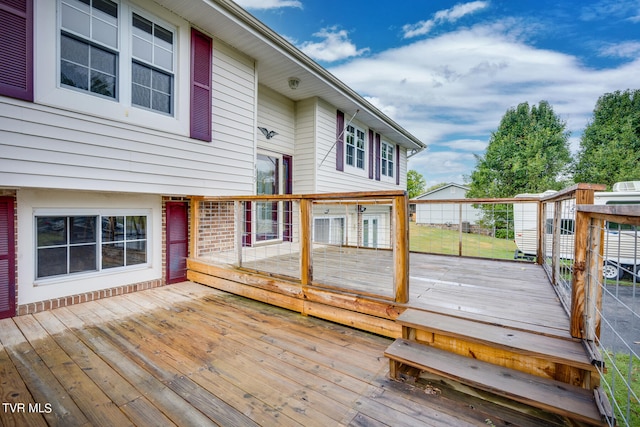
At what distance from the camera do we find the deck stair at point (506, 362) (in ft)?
5.32

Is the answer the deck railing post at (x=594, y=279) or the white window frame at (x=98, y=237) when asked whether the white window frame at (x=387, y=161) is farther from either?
the deck railing post at (x=594, y=279)

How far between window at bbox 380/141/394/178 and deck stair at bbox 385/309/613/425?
27.6ft

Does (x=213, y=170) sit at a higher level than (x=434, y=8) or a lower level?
→ lower

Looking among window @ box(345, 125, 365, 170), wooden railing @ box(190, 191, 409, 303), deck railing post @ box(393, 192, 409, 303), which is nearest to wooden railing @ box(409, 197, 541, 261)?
wooden railing @ box(190, 191, 409, 303)

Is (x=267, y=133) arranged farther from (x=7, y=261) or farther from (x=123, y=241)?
(x=7, y=261)

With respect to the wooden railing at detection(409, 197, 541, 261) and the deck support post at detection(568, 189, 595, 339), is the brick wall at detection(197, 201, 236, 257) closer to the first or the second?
the wooden railing at detection(409, 197, 541, 261)

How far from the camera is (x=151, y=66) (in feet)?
12.5

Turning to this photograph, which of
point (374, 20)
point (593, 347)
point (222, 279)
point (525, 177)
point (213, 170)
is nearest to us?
point (593, 347)

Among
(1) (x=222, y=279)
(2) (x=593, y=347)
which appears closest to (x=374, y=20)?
(1) (x=222, y=279)

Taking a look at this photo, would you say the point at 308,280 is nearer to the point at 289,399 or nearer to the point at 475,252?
the point at 289,399

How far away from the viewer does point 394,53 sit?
Result: 49.3ft

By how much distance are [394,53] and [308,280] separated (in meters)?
15.5

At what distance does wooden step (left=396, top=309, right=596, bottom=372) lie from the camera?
1767 mm

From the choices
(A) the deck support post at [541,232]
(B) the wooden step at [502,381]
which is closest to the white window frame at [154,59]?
(B) the wooden step at [502,381]
